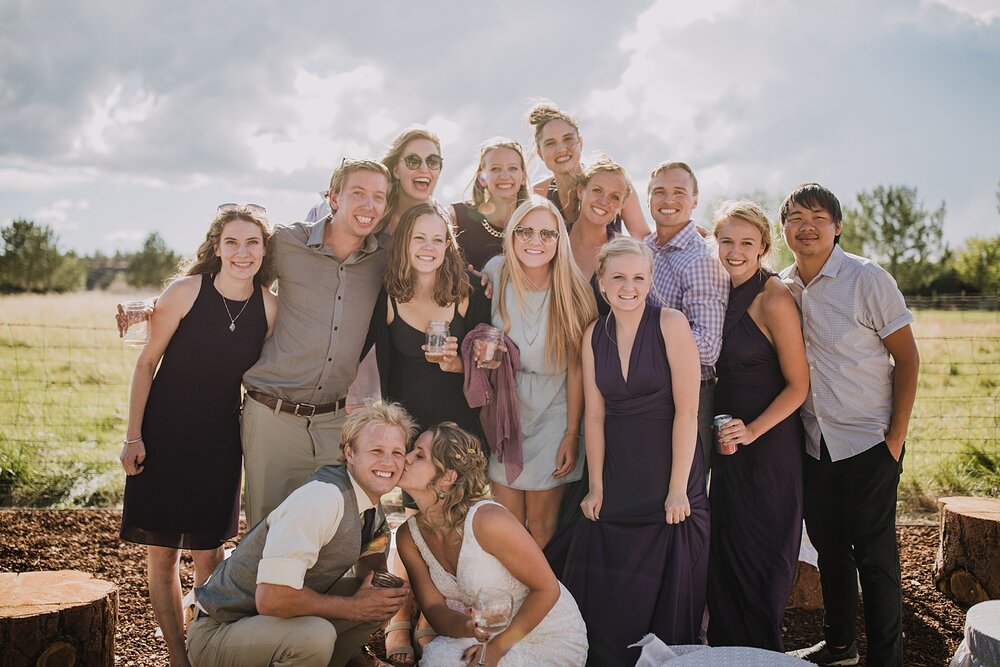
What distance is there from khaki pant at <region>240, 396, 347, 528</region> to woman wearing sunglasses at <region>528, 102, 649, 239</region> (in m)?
2.37

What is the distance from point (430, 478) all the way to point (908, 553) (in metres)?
4.20

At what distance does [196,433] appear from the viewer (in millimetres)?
4066

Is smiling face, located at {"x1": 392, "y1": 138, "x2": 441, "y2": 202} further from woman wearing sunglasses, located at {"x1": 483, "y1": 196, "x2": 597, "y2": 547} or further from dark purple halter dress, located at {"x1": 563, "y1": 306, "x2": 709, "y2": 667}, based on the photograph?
dark purple halter dress, located at {"x1": 563, "y1": 306, "x2": 709, "y2": 667}

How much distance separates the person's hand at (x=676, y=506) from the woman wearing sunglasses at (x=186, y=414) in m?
2.32

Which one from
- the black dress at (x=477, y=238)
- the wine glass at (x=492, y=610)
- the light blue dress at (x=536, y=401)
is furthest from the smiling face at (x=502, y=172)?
the wine glass at (x=492, y=610)

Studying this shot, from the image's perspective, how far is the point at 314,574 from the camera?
137 inches

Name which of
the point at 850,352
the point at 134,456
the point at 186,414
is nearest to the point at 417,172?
the point at 186,414

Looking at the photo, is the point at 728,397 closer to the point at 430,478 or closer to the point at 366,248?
the point at 430,478

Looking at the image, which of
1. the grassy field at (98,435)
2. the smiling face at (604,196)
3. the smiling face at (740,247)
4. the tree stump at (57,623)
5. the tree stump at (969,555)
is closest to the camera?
the tree stump at (57,623)

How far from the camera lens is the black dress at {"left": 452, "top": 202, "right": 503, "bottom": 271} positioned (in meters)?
5.18

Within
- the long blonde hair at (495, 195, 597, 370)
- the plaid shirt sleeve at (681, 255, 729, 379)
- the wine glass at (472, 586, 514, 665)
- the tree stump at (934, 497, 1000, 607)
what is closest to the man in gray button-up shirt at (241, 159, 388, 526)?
the long blonde hair at (495, 195, 597, 370)

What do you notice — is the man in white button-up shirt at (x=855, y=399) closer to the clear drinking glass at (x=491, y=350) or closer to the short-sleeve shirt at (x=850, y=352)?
the short-sleeve shirt at (x=850, y=352)

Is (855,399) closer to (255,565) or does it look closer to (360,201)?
(360,201)

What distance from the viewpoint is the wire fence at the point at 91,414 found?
24.2ft
